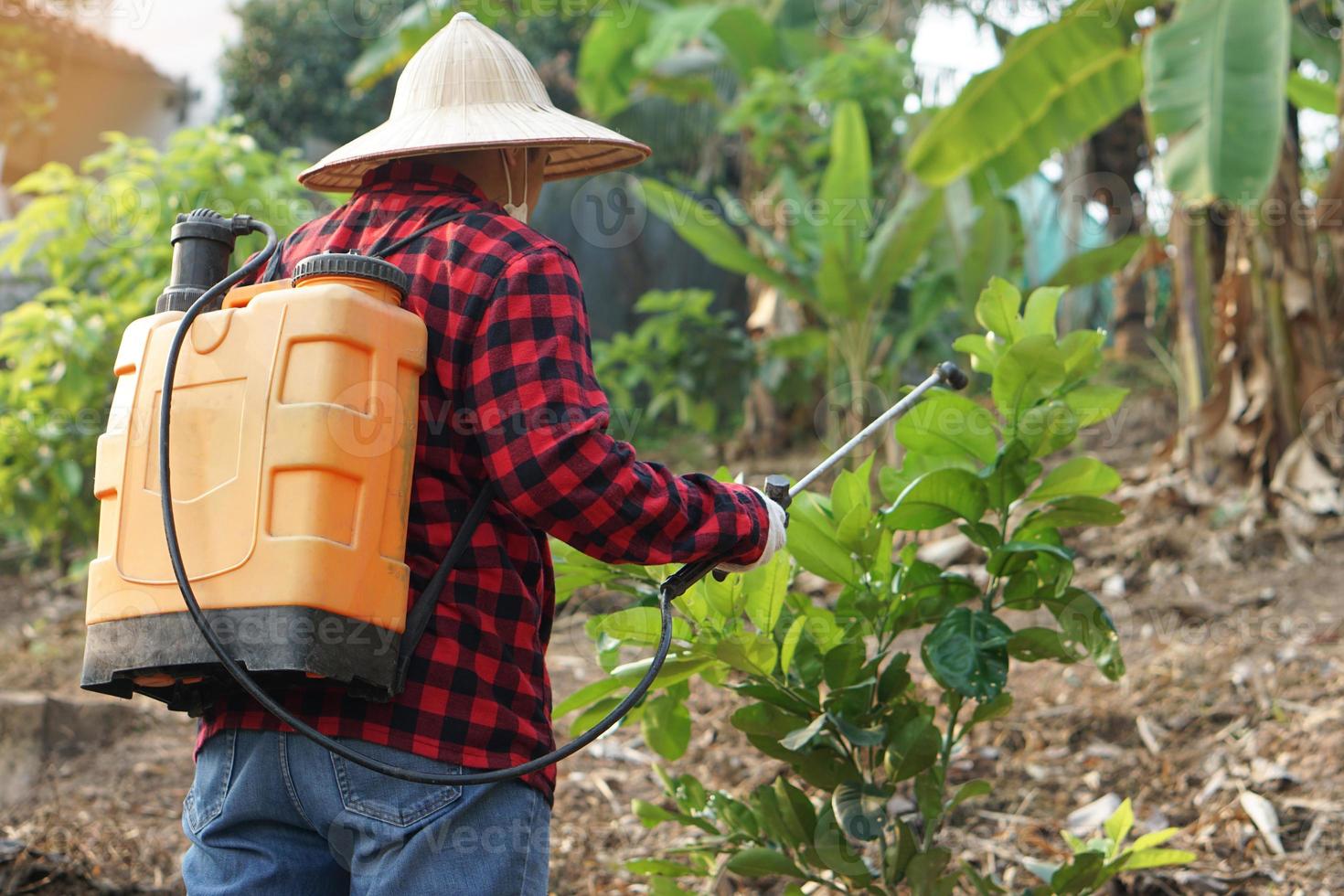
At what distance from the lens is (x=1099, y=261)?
5.98 m

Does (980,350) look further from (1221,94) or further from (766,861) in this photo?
(1221,94)

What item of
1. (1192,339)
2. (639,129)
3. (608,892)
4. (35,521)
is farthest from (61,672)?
(639,129)

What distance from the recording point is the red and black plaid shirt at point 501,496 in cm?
139

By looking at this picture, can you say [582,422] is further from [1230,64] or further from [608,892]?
[1230,64]

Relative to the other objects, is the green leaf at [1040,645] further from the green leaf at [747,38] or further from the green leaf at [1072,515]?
the green leaf at [747,38]

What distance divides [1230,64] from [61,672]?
4.69 meters

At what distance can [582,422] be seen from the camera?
4.51ft

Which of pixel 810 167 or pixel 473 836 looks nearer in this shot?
pixel 473 836

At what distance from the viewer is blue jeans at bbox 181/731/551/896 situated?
136cm

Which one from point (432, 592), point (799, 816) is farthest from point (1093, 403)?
point (432, 592)

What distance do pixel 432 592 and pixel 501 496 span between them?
0.14 meters
